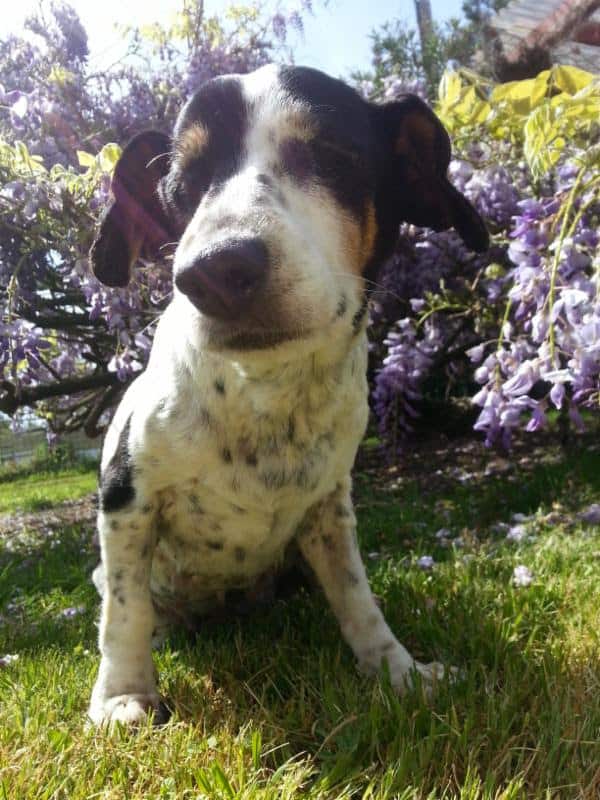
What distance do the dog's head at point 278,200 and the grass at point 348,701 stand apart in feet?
2.77

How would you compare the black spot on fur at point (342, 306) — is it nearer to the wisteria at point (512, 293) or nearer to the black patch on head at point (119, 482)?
the wisteria at point (512, 293)

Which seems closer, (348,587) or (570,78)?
(348,587)

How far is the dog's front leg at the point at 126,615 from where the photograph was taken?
173 centimetres

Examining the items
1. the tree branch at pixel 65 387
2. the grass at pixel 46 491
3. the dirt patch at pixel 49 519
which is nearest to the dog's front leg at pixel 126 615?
the dirt patch at pixel 49 519

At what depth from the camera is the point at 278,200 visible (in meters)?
1.57

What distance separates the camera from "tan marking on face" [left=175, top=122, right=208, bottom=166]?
179cm

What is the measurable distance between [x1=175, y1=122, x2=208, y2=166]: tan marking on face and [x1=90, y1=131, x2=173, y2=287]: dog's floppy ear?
0.97ft

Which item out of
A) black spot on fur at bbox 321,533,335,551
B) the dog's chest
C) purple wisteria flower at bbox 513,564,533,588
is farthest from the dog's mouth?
purple wisteria flower at bbox 513,564,533,588

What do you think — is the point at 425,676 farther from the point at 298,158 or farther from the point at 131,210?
the point at 131,210

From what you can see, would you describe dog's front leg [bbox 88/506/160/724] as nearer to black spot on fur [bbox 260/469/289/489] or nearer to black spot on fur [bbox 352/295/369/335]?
black spot on fur [bbox 260/469/289/489]

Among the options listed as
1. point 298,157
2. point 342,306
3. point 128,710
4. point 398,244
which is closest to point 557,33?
point 398,244

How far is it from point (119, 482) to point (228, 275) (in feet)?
2.55

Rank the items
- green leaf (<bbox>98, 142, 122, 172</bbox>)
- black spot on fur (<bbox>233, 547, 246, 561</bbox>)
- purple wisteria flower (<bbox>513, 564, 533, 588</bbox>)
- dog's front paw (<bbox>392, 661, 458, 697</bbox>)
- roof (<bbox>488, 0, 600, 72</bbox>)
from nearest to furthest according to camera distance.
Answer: dog's front paw (<bbox>392, 661, 458, 697</bbox>)
black spot on fur (<bbox>233, 547, 246, 561</bbox>)
purple wisteria flower (<bbox>513, 564, 533, 588</bbox>)
green leaf (<bbox>98, 142, 122, 172</bbox>)
roof (<bbox>488, 0, 600, 72</bbox>)

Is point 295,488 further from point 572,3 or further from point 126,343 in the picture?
point 572,3
